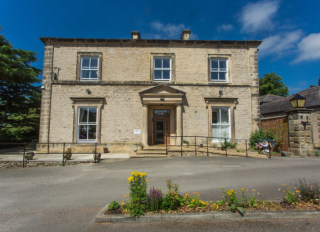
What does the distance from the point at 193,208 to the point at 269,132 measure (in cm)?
1052

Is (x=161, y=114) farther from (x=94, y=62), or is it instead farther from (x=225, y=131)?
(x=94, y=62)

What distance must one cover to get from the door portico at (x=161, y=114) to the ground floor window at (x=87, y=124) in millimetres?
3487

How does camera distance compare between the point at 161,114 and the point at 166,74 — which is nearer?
the point at 166,74

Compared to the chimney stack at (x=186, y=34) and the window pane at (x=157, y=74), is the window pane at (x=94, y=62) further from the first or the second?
the chimney stack at (x=186, y=34)

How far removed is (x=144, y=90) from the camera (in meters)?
11.4

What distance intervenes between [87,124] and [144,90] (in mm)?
4644

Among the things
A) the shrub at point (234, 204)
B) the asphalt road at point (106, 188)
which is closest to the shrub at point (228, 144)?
the asphalt road at point (106, 188)

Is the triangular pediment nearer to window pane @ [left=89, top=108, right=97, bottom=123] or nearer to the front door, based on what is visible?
the front door

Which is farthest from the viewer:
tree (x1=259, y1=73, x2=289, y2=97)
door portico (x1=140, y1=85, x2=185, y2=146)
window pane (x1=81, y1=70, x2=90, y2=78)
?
tree (x1=259, y1=73, x2=289, y2=97)

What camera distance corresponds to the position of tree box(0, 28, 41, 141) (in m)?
14.6

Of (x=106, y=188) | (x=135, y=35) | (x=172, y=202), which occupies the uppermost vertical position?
(x=135, y=35)

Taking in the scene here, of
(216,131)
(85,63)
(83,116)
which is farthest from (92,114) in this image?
(216,131)

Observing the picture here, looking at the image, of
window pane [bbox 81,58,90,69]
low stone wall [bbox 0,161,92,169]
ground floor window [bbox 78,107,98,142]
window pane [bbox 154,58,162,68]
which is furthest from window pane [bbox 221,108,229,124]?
window pane [bbox 81,58,90,69]

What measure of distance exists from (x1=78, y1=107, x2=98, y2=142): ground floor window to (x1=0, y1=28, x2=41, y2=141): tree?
7.65 metres
